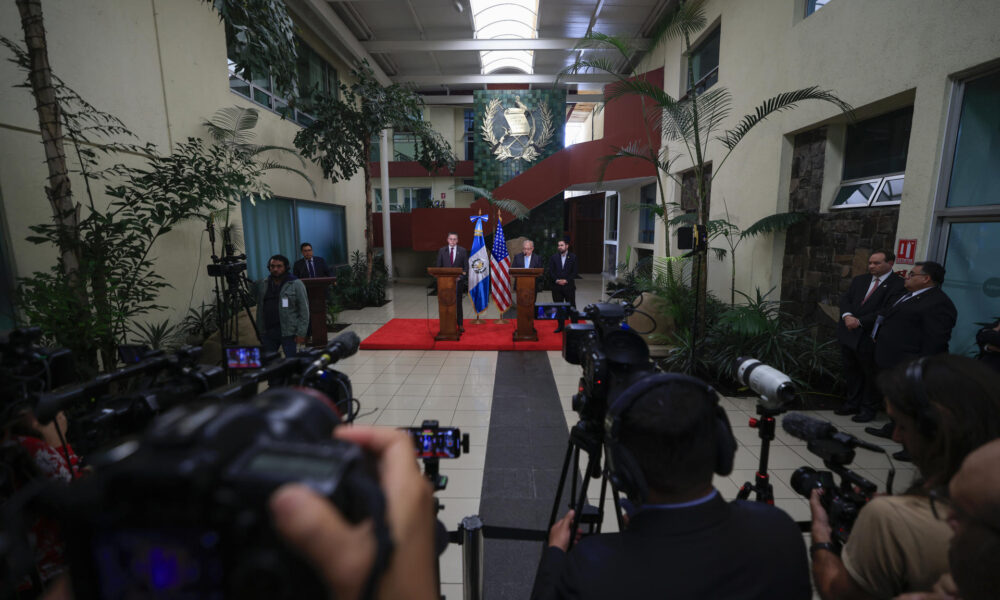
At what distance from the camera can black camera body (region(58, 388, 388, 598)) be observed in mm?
352

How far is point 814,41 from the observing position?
14.8 ft

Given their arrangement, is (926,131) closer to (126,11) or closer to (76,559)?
(76,559)

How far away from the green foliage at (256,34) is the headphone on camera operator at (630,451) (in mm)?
3510

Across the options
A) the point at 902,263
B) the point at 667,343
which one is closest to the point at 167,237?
the point at 667,343

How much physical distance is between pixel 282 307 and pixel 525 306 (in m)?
3.21

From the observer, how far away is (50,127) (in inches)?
110

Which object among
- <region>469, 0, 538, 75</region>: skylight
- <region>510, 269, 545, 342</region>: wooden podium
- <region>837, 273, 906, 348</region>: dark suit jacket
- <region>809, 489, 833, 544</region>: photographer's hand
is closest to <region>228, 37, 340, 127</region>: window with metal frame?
<region>469, 0, 538, 75</region>: skylight

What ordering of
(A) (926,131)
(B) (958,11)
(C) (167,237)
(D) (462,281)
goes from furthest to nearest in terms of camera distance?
(D) (462,281) < (C) (167,237) < (A) (926,131) < (B) (958,11)

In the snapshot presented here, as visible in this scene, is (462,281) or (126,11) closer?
(126,11)

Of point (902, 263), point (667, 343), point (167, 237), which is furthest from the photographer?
point (667, 343)

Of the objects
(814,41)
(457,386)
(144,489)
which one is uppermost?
(814,41)

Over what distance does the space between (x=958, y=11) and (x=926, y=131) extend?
0.82 meters

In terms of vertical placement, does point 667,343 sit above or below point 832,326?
below

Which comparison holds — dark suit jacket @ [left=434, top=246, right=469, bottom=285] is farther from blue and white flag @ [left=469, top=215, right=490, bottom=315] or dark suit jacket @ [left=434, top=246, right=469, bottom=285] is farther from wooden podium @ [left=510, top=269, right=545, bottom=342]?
wooden podium @ [left=510, top=269, right=545, bottom=342]
